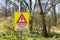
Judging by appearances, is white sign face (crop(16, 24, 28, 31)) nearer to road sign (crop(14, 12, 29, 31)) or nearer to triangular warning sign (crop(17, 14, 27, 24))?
road sign (crop(14, 12, 29, 31))

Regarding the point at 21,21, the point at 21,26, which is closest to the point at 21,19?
the point at 21,21

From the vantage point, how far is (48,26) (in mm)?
23938

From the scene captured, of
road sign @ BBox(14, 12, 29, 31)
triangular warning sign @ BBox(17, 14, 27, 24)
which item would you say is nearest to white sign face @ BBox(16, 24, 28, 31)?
road sign @ BBox(14, 12, 29, 31)

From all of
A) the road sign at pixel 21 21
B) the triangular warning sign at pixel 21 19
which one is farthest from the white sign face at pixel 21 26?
the triangular warning sign at pixel 21 19

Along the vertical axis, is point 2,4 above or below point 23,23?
above

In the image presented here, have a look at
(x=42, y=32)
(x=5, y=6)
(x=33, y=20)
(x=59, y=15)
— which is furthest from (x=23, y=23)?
(x=59, y=15)

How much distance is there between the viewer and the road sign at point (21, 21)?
685 centimetres

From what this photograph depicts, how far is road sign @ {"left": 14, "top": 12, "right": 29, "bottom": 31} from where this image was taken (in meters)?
6.85

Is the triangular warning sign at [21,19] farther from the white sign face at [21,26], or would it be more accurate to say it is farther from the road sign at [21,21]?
the white sign face at [21,26]

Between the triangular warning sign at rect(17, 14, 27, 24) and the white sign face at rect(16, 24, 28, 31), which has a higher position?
the triangular warning sign at rect(17, 14, 27, 24)

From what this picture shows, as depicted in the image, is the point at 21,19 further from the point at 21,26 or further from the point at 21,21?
the point at 21,26

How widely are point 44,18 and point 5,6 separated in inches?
383

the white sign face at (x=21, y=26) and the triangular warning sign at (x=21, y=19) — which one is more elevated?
the triangular warning sign at (x=21, y=19)

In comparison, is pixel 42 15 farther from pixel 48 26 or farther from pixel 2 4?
pixel 2 4
